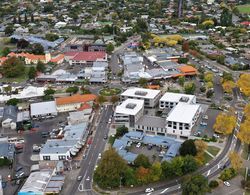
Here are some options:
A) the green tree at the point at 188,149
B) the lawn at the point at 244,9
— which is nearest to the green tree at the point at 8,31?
the green tree at the point at 188,149

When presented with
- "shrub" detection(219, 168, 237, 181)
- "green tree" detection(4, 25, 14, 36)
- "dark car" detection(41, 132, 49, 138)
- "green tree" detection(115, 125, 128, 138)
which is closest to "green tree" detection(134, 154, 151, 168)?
"shrub" detection(219, 168, 237, 181)

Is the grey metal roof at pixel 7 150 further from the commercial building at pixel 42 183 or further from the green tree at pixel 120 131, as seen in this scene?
the green tree at pixel 120 131

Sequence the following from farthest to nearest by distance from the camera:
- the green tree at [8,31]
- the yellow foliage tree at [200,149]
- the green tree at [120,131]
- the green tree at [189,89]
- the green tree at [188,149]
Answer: the green tree at [8,31], the green tree at [189,89], the green tree at [120,131], the green tree at [188,149], the yellow foliage tree at [200,149]

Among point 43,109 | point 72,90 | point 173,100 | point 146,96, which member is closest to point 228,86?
point 173,100

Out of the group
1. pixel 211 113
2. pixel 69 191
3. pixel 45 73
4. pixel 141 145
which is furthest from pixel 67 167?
pixel 45 73

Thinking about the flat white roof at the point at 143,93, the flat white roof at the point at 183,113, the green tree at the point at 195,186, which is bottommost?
the flat white roof at the point at 143,93

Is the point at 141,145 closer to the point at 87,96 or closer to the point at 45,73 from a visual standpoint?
the point at 87,96
